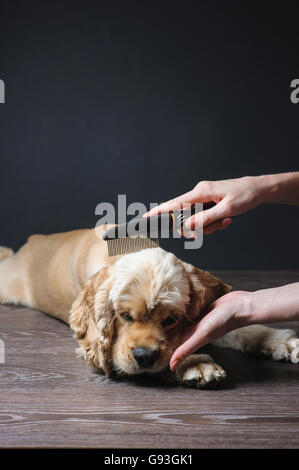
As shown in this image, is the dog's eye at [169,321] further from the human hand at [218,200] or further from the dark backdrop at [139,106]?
the dark backdrop at [139,106]

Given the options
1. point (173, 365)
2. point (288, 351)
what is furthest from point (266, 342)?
point (173, 365)

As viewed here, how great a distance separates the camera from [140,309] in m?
1.70

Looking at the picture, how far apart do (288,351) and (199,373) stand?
0.46m

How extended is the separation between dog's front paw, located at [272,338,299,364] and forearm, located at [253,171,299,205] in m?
0.59

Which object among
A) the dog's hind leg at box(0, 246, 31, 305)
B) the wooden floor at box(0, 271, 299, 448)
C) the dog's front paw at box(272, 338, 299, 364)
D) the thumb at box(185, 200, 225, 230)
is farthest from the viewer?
the dog's hind leg at box(0, 246, 31, 305)

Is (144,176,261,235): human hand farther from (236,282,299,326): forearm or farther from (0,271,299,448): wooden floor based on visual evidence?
(0,271,299,448): wooden floor

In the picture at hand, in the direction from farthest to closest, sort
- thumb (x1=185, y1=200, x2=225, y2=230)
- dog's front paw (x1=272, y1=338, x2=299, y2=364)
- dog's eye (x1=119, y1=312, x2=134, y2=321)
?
dog's front paw (x1=272, y1=338, x2=299, y2=364) → thumb (x1=185, y1=200, x2=225, y2=230) → dog's eye (x1=119, y1=312, x2=134, y2=321)

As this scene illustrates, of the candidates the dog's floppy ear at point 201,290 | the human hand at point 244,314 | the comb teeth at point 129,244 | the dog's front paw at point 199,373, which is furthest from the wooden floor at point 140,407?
the comb teeth at point 129,244

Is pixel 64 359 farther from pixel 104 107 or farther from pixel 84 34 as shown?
pixel 84 34

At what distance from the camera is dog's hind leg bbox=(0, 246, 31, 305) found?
10.8ft

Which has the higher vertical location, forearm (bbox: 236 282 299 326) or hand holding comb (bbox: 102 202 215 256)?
hand holding comb (bbox: 102 202 215 256)

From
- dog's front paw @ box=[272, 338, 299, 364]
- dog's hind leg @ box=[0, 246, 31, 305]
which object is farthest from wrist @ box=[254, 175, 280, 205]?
dog's hind leg @ box=[0, 246, 31, 305]

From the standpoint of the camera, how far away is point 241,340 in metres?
2.14
